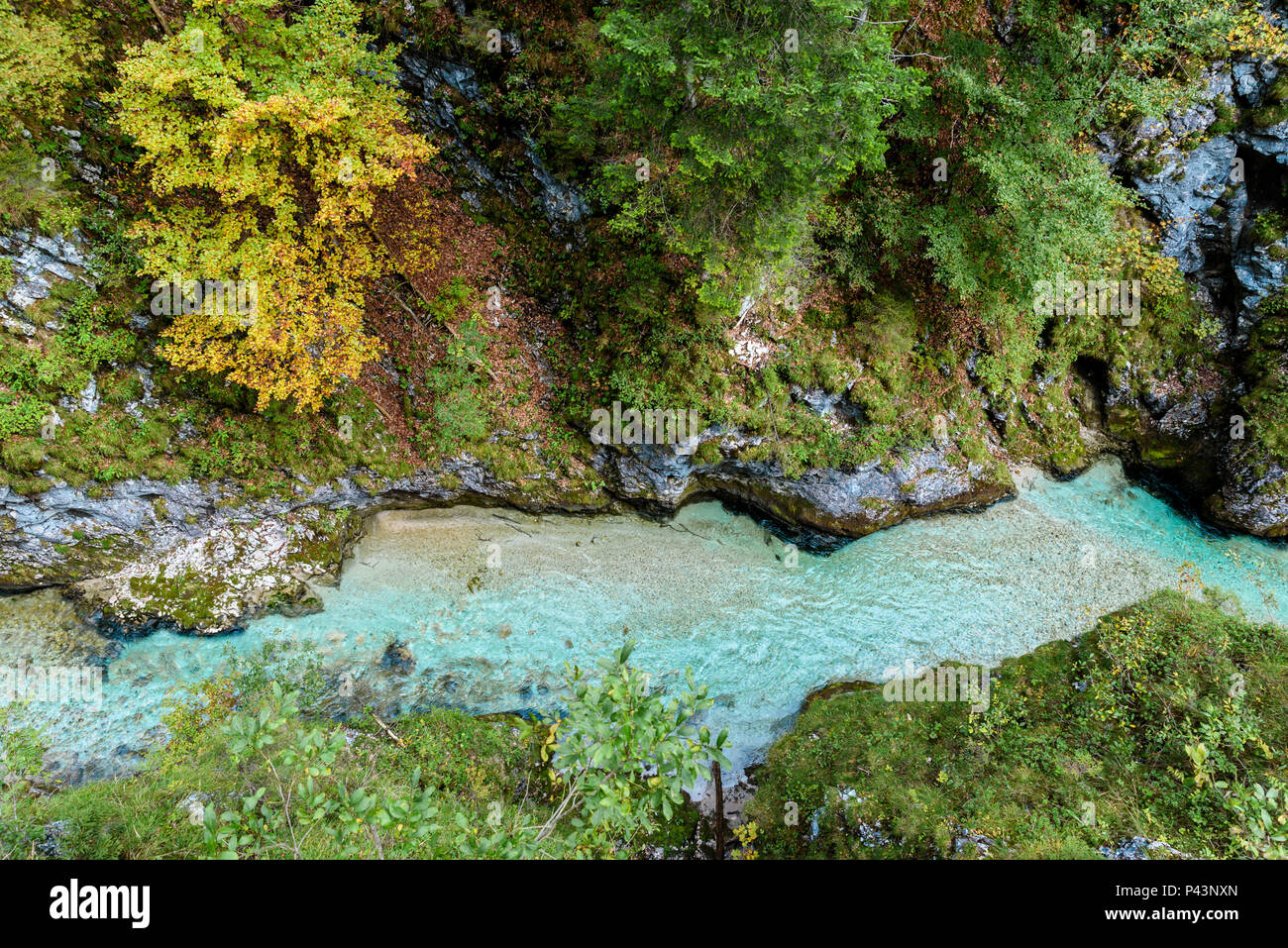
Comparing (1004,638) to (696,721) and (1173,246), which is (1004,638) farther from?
(1173,246)

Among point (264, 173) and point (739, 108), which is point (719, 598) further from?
point (264, 173)

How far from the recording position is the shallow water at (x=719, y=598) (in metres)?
12.5

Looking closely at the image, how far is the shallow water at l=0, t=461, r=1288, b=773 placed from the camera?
1248 cm

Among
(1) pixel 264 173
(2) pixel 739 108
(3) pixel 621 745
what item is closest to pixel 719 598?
(3) pixel 621 745

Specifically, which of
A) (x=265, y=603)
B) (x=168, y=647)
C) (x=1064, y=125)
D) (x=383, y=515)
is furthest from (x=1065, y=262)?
(x=168, y=647)

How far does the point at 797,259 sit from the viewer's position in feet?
45.4

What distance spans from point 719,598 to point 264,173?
40.7 ft

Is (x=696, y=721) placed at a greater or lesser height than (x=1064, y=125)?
lesser

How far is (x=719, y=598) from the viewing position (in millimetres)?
13719

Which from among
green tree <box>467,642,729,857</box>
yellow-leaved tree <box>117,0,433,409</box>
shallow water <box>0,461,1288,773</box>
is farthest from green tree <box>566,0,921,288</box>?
green tree <box>467,642,729,857</box>

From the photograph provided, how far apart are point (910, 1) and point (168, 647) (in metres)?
21.9
